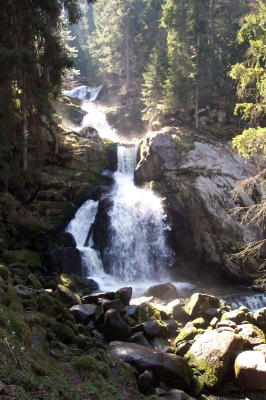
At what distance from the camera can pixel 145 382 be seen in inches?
285

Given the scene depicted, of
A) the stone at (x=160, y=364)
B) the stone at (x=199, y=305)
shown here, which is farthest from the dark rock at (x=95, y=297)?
the stone at (x=160, y=364)

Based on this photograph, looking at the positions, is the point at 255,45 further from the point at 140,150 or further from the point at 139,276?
the point at 140,150

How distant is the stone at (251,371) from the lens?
800 centimetres

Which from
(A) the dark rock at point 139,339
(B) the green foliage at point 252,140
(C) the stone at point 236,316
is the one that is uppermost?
(B) the green foliage at point 252,140

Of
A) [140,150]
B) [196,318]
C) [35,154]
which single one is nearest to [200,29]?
[140,150]

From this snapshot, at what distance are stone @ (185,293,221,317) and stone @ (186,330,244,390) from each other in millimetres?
2749

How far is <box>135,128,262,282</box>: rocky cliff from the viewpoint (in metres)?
18.9

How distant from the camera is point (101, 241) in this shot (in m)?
18.8

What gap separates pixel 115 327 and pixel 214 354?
8.63 feet

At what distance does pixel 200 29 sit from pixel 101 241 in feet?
69.3

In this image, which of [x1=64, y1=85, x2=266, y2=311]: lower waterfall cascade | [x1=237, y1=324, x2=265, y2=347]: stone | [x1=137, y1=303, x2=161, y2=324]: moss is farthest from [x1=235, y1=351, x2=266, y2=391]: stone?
[x1=64, y1=85, x2=266, y2=311]: lower waterfall cascade

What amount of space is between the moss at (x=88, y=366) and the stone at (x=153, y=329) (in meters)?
3.69

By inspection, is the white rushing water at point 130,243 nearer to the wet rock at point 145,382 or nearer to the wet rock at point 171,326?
the wet rock at point 171,326

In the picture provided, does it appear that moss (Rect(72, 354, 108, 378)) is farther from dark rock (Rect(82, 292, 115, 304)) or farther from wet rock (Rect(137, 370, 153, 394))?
dark rock (Rect(82, 292, 115, 304))
